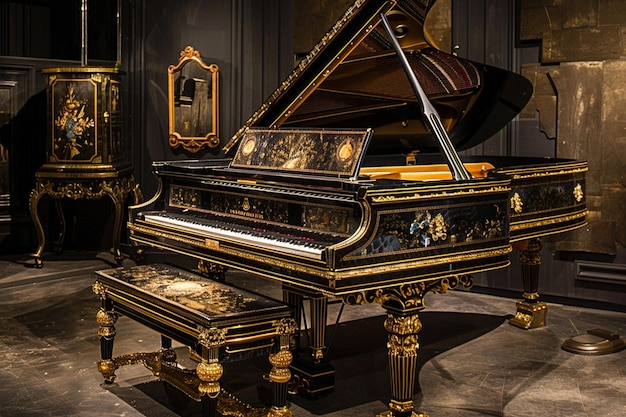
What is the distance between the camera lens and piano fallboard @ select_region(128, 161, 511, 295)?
333 centimetres

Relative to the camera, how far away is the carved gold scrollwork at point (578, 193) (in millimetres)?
5007

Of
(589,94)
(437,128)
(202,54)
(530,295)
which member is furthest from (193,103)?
(437,128)

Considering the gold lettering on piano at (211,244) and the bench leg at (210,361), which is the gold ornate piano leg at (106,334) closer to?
the gold lettering on piano at (211,244)

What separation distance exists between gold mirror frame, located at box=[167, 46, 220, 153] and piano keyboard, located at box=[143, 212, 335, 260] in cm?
290

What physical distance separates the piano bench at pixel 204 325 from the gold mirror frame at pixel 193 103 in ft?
11.0

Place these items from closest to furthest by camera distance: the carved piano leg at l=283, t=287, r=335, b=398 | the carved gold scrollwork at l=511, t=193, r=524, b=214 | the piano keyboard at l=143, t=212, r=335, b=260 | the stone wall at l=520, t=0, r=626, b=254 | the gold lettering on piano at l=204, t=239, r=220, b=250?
the piano keyboard at l=143, t=212, r=335, b=260 → the gold lettering on piano at l=204, t=239, r=220, b=250 → the carved piano leg at l=283, t=287, r=335, b=398 → the carved gold scrollwork at l=511, t=193, r=524, b=214 → the stone wall at l=520, t=0, r=626, b=254

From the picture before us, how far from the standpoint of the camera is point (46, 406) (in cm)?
390

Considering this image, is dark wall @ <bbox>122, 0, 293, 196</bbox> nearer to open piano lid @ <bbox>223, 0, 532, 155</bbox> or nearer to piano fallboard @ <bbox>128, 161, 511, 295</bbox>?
open piano lid @ <bbox>223, 0, 532, 155</bbox>

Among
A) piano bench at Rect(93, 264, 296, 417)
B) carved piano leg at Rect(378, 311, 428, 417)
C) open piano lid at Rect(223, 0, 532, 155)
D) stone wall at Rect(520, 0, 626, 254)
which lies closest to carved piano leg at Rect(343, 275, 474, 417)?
carved piano leg at Rect(378, 311, 428, 417)

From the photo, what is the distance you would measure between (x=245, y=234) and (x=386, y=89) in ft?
3.52

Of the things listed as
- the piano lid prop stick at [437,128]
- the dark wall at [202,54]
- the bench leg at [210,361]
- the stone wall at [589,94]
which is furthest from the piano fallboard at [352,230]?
the dark wall at [202,54]

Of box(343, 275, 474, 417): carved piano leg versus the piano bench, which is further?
box(343, 275, 474, 417): carved piano leg

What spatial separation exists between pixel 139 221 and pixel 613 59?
3.25 metres

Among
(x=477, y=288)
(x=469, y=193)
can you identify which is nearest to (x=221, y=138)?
(x=477, y=288)
